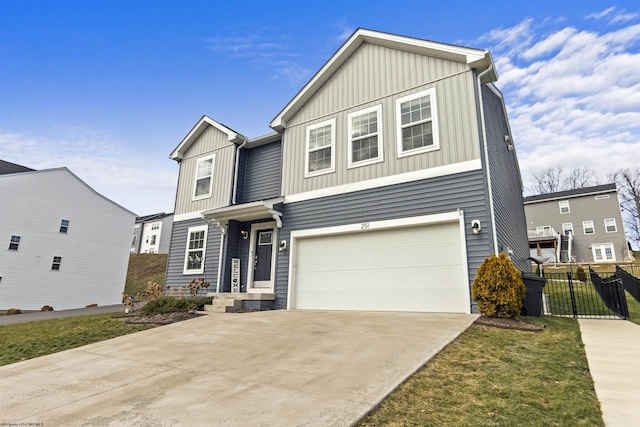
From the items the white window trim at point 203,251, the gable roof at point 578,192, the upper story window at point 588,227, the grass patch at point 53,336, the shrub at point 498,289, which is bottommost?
the grass patch at point 53,336

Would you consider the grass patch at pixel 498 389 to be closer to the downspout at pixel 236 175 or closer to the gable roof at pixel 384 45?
the gable roof at pixel 384 45

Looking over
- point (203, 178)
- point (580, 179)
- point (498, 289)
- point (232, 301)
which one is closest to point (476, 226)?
point (498, 289)

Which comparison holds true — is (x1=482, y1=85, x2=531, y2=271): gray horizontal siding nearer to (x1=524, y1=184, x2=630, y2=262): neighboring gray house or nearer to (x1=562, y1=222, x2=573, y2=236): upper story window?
(x1=524, y1=184, x2=630, y2=262): neighboring gray house

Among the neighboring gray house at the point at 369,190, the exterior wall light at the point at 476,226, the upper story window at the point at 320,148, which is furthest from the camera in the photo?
the upper story window at the point at 320,148

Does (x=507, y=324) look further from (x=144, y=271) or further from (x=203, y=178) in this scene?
(x=144, y=271)

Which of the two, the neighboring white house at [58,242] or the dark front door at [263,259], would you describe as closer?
the dark front door at [263,259]

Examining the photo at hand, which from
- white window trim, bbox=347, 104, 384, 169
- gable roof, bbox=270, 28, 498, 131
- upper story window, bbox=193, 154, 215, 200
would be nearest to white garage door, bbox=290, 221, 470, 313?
white window trim, bbox=347, 104, 384, 169

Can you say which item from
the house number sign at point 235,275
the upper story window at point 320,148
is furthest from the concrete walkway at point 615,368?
the house number sign at point 235,275

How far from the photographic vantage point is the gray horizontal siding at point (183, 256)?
38.0 feet

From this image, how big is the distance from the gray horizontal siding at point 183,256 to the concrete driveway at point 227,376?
17.5ft

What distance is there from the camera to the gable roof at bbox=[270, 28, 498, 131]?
7.98 metres

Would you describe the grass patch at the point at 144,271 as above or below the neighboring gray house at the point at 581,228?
below

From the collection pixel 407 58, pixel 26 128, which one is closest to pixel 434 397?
pixel 407 58

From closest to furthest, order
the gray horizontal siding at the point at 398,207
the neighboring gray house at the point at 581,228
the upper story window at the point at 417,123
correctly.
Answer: the gray horizontal siding at the point at 398,207
the upper story window at the point at 417,123
the neighboring gray house at the point at 581,228
